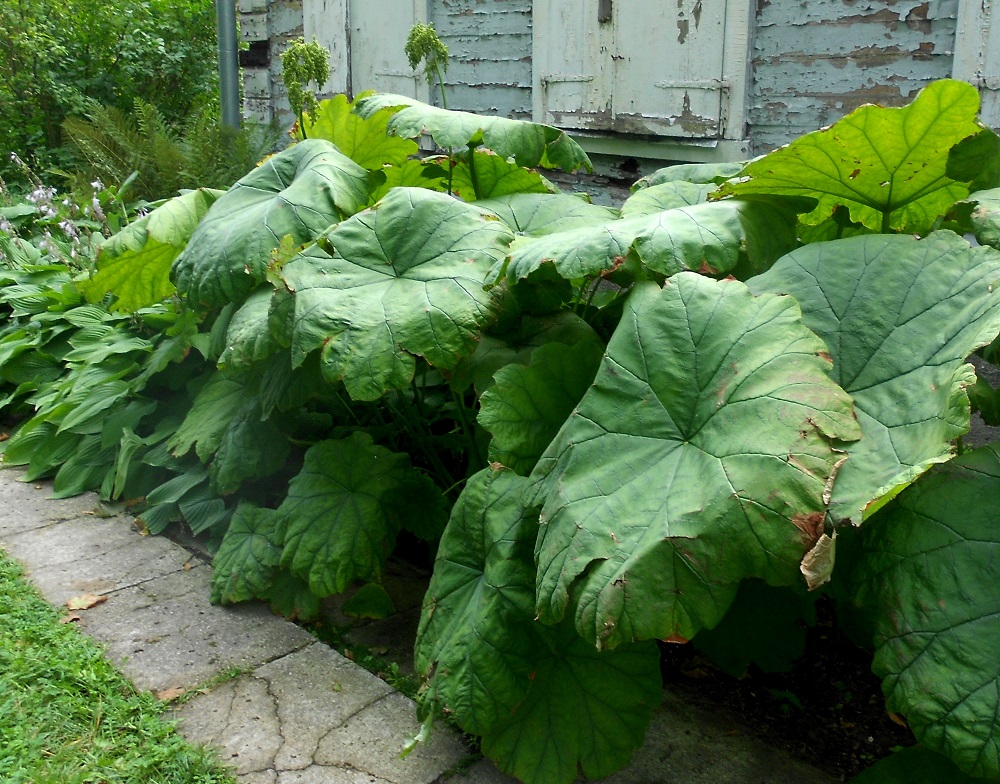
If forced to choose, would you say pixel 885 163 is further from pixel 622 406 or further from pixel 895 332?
pixel 622 406

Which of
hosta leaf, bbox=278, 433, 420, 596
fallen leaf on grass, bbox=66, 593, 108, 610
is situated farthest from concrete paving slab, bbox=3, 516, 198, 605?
hosta leaf, bbox=278, 433, 420, 596

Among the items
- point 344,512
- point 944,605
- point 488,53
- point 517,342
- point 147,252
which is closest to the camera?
point 944,605

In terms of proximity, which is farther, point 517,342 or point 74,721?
point 517,342

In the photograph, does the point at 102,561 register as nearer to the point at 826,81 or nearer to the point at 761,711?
the point at 761,711

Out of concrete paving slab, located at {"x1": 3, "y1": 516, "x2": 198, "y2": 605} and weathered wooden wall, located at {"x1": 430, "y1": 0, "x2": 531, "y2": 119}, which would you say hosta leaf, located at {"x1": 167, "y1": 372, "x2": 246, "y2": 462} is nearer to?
concrete paving slab, located at {"x1": 3, "y1": 516, "x2": 198, "y2": 605}

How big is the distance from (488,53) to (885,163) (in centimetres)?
343

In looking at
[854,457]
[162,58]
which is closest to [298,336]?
[854,457]

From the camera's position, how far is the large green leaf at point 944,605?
1399 mm

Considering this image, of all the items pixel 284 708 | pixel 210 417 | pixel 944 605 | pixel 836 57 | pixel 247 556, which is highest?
pixel 836 57

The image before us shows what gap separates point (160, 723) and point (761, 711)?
148 centimetres

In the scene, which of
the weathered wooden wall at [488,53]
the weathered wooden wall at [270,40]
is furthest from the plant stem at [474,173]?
the weathered wooden wall at [270,40]

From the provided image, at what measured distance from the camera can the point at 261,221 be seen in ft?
8.89

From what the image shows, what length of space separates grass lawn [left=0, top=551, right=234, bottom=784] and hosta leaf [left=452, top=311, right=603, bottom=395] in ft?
3.55

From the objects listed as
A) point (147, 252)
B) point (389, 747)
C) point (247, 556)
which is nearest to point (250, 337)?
point (247, 556)
